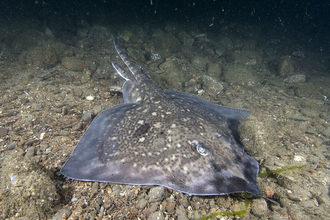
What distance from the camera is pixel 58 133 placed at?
154 inches

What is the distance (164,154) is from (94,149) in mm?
1302

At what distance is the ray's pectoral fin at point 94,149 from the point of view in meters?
2.46

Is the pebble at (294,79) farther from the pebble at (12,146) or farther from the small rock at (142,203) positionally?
the pebble at (12,146)

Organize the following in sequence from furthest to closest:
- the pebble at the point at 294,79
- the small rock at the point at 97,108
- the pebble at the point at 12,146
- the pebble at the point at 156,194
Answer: the pebble at the point at 294,79
the small rock at the point at 97,108
the pebble at the point at 12,146
the pebble at the point at 156,194

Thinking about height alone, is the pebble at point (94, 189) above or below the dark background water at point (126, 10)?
below

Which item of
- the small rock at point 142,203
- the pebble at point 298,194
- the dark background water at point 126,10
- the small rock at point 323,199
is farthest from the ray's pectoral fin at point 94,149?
the dark background water at point 126,10

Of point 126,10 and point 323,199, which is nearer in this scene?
point 323,199

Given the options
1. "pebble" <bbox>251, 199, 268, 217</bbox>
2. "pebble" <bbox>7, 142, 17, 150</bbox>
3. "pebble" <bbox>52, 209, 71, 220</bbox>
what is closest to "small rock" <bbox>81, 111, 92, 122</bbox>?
"pebble" <bbox>7, 142, 17, 150</bbox>

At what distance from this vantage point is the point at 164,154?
2584mm

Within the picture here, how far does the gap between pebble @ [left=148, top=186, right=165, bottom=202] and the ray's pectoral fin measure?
2.87ft

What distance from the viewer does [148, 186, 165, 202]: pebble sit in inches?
106

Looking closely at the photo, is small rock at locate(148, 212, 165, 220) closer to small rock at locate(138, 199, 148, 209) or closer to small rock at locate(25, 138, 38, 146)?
small rock at locate(138, 199, 148, 209)

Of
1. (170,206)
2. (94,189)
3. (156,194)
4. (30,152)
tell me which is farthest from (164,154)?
(30,152)

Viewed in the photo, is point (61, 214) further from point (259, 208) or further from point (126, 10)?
point (126, 10)
